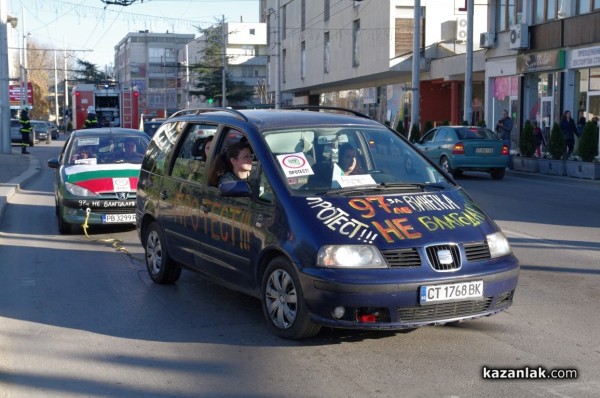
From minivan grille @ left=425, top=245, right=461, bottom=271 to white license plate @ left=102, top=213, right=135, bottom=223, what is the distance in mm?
7253

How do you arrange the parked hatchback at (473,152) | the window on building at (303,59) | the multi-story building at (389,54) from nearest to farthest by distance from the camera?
the parked hatchback at (473,152) → the multi-story building at (389,54) → the window on building at (303,59)

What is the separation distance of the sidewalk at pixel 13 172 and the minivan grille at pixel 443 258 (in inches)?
411

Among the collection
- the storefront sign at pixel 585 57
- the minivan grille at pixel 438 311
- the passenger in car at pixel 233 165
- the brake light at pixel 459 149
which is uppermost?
the storefront sign at pixel 585 57

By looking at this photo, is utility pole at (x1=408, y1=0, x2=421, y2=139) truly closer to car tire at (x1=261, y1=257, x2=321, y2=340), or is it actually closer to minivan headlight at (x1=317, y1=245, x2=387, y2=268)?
car tire at (x1=261, y1=257, x2=321, y2=340)

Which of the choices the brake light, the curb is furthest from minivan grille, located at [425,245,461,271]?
the brake light

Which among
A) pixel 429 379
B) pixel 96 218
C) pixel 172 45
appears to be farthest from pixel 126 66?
pixel 429 379

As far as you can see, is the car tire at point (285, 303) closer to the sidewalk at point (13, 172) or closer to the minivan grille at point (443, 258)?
the minivan grille at point (443, 258)

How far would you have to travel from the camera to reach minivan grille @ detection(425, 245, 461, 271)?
19.0 ft

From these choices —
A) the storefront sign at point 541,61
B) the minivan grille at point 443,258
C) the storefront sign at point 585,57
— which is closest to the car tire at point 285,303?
the minivan grille at point 443,258

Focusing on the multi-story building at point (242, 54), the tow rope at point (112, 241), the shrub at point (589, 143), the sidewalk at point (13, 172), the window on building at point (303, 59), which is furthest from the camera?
the multi-story building at point (242, 54)

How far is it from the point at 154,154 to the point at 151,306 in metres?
2.08

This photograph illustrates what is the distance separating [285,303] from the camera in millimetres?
6227

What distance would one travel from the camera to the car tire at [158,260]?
8422 millimetres

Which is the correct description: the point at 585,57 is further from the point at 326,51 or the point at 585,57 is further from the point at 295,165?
the point at 326,51
